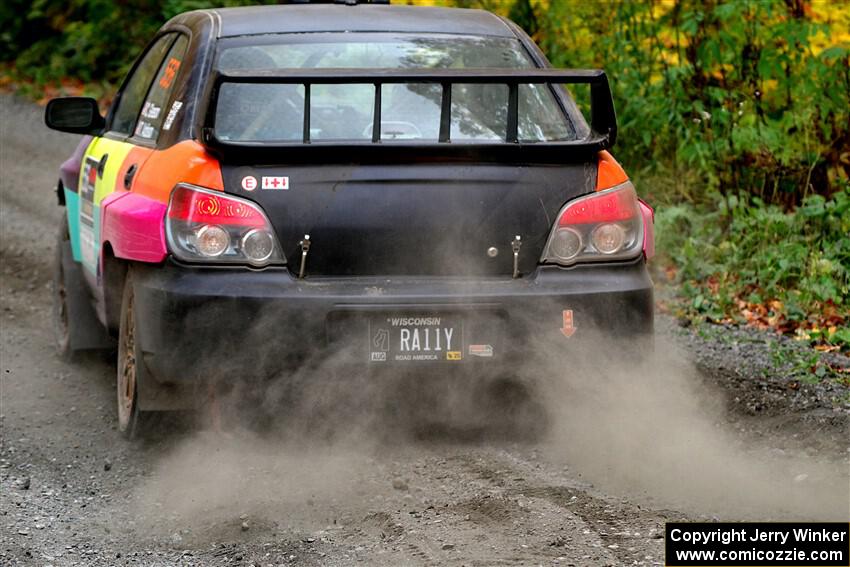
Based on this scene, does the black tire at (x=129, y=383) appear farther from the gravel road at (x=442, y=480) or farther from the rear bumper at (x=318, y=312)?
the rear bumper at (x=318, y=312)

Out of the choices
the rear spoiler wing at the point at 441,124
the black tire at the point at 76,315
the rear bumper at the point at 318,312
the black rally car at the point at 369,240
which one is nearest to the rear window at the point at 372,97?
the black rally car at the point at 369,240

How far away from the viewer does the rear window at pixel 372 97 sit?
5176 mm

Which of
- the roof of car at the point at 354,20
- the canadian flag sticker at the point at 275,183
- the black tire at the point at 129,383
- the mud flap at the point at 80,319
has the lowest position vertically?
the mud flap at the point at 80,319

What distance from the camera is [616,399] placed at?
5.09 meters

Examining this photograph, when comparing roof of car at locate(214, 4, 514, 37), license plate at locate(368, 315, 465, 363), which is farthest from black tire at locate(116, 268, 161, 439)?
roof of car at locate(214, 4, 514, 37)

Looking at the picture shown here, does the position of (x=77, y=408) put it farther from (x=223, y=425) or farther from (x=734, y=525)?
(x=734, y=525)

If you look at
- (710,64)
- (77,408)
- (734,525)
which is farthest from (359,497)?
(710,64)

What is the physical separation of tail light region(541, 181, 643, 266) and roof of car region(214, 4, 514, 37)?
3.84ft

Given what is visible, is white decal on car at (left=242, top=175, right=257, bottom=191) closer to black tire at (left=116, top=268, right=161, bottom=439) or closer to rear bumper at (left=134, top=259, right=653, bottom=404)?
rear bumper at (left=134, top=259, right=653, bottom=404)

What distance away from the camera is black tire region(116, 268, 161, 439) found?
534cm

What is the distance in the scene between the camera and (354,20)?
228 inches

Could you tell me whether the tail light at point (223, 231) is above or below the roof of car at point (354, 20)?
below

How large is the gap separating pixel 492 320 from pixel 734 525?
1145 millimetres

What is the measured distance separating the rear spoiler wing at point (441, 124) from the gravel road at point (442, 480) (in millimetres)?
826
